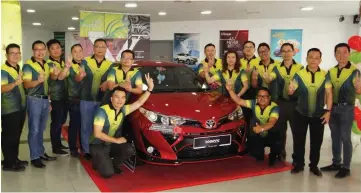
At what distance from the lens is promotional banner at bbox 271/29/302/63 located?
11094mm

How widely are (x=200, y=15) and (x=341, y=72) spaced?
726 cm

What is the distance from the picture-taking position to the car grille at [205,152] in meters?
3.46

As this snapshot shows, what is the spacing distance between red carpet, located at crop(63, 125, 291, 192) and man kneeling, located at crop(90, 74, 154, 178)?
0.58ft

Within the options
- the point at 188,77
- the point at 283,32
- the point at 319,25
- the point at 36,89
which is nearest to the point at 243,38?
the point at 283,32

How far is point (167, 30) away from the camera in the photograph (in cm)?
1250

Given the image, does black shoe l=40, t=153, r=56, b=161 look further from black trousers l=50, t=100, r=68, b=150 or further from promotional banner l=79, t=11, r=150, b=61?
promotional banner l=79, t=11, r=150, b=61

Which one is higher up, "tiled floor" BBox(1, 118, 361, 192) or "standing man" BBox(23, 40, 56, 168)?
"standing man" BBox(23, 40, 56, 168)

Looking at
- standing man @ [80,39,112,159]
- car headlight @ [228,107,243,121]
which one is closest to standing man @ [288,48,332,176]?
car headlight @ [228,107,243,121]

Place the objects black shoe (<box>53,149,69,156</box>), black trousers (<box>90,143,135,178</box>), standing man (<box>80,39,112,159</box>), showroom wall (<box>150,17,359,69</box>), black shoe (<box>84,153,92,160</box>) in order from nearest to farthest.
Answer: black trousers (<box>90,143,135,178</box>) → standing man (<box>80,39,112,159</box>) → black shoe (<box>84,153,92,160</box>) → black shoe (<box>53,149,69,156</box>) → showroom wall (<box>150,17,359,69</box>)

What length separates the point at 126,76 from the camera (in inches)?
160

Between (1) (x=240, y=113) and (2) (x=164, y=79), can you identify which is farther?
(2) (x=164, y=79)

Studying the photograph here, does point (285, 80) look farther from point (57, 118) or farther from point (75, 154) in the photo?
point (57, 118)

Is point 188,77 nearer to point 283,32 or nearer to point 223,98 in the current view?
point 223,98

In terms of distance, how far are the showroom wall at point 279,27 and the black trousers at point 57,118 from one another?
26.6ft
